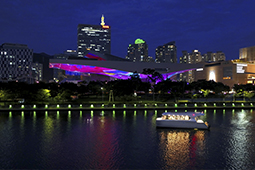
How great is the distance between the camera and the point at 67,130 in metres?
24.8

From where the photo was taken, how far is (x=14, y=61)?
164 metres

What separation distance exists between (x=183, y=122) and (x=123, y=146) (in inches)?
365

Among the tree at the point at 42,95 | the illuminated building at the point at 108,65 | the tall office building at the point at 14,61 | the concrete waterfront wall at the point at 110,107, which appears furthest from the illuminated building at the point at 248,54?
the tall office building at the point at 14,61

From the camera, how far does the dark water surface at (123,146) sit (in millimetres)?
15148

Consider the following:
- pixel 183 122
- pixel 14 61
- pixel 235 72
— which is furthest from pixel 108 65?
pixel 14 61

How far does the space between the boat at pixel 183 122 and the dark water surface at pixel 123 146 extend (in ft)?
2.50

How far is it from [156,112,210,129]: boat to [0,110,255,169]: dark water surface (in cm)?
76

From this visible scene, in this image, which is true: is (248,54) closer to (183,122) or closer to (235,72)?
(235,72)

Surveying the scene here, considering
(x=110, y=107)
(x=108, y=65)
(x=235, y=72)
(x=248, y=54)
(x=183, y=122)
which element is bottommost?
(x=183, y=122)

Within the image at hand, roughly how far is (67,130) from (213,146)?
14928 mm

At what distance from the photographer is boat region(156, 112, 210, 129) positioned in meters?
25.2

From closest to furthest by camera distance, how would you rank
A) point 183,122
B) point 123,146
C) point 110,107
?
point 123,146 → point 183,122 → point 110,107

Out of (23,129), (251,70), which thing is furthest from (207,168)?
(251,70)

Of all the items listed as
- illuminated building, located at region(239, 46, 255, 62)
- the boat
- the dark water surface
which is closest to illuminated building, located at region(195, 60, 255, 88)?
illuminated building, located at region(239, 46, 255, 62)
